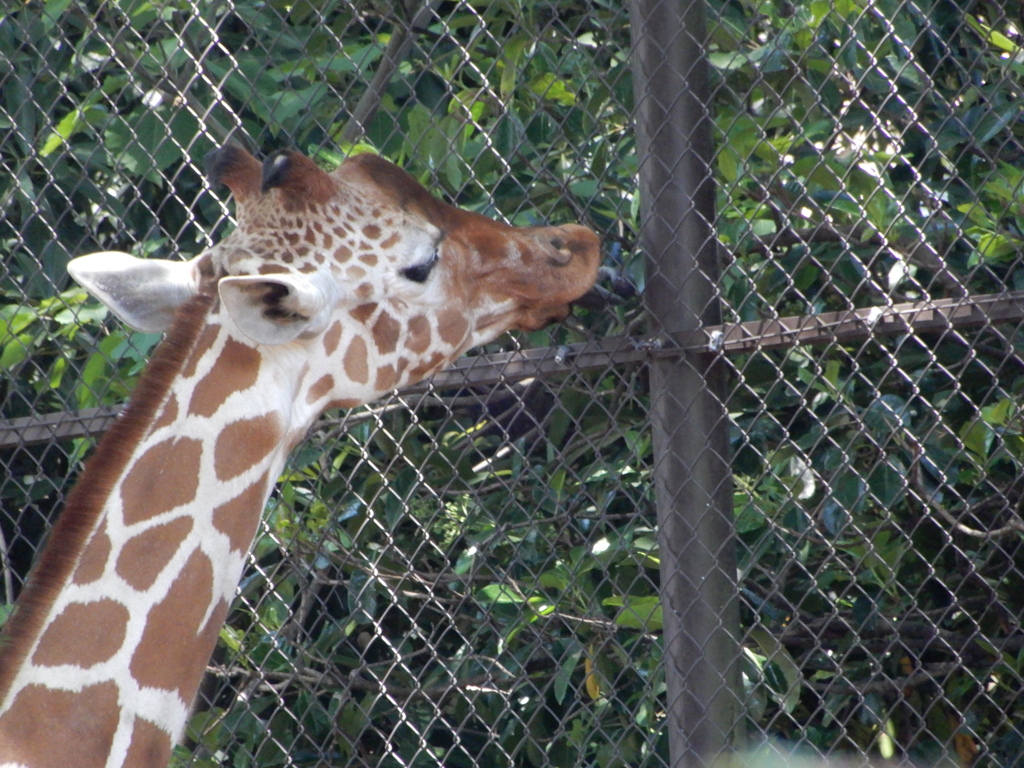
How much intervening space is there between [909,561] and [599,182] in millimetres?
1216

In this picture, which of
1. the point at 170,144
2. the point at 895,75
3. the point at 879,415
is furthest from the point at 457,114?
the point at 879,415

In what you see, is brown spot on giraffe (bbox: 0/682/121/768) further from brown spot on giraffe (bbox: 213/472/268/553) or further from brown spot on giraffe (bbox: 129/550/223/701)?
brown spot on giraffe (bbox: 213/472/268/553)

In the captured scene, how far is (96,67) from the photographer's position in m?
3.86

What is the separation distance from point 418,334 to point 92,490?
0.63m

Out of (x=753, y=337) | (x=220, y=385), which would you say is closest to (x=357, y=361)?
(x=220, y=385)

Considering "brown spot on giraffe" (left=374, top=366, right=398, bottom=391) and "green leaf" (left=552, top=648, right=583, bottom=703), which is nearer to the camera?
"brown spot on giraffe" (left=374, top=366, right=398, bottom=391)

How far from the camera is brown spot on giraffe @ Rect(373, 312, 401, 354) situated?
2205 millimetres

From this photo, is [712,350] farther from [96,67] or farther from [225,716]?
[96,67]

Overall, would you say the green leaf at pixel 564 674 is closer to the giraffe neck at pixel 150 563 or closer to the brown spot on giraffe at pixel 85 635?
the giraffe neck at pixel 150 563

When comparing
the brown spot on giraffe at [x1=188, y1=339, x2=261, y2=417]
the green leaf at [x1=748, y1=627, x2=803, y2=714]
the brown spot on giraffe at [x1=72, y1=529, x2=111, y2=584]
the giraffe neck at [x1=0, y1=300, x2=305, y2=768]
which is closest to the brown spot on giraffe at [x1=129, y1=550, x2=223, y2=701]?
the giraffe neck at [x1=0, y1=300, x2=305, y2=768]

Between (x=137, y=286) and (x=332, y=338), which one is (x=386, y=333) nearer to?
(x=332, y=338)

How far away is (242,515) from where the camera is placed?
1.97 m

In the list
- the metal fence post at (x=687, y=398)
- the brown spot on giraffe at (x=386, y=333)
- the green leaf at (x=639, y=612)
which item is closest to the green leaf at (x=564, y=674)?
the green leaf at (x=639, y=612)

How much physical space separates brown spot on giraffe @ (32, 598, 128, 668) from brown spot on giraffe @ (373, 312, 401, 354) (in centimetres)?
63
